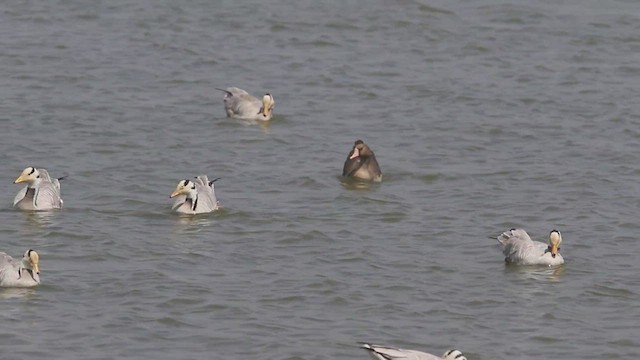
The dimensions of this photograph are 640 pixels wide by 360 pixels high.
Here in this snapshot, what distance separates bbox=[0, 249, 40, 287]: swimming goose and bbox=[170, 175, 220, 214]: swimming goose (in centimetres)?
374

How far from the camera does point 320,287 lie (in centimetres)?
1758

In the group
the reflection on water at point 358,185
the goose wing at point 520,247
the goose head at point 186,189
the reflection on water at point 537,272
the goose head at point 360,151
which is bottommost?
the reflection on water at point 537,272

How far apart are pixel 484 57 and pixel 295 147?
265 inches

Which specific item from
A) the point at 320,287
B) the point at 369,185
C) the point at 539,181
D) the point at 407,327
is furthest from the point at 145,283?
Result: the point at 539,181

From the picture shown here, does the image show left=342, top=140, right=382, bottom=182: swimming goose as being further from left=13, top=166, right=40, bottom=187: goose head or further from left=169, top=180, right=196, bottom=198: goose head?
left=13, top=166, right=40, bottom=187: goose head

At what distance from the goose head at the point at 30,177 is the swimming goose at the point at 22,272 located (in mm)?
3518

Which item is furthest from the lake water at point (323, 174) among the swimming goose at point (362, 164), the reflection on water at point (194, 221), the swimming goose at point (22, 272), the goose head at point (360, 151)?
the goose head at point (360, 151)

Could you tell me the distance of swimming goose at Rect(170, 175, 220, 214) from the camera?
67.7 feet

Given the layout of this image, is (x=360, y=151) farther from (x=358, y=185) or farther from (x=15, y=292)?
(x=15, y=292)

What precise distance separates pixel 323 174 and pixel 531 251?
5.16 meters

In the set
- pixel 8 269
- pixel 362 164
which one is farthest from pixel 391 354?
pixel 362 164

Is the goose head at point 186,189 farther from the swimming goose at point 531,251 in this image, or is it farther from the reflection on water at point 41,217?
the swimming goose at point 531,251

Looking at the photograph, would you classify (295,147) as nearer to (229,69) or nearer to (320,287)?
(229,69)

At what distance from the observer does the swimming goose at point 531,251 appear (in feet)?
61.1
